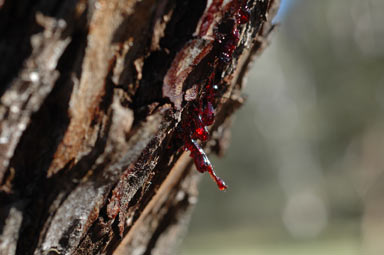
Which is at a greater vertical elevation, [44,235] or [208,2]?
[208,2]

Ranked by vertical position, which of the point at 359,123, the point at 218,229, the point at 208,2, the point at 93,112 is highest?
the point at 359,123

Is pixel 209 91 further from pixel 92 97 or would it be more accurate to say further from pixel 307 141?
pixel 307 141

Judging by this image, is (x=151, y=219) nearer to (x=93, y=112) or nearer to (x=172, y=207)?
(x=172, y=207)

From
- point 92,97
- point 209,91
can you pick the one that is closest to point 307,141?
point 209,91

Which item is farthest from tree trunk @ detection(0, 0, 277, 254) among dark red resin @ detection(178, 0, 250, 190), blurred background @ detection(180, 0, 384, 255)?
blurred background @ detection(180, 0, 384, 255)

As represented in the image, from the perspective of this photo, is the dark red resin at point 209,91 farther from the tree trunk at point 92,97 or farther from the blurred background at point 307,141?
the blurred background at point 307,141

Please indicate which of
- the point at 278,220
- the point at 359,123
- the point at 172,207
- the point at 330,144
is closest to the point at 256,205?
the point at 278,220
